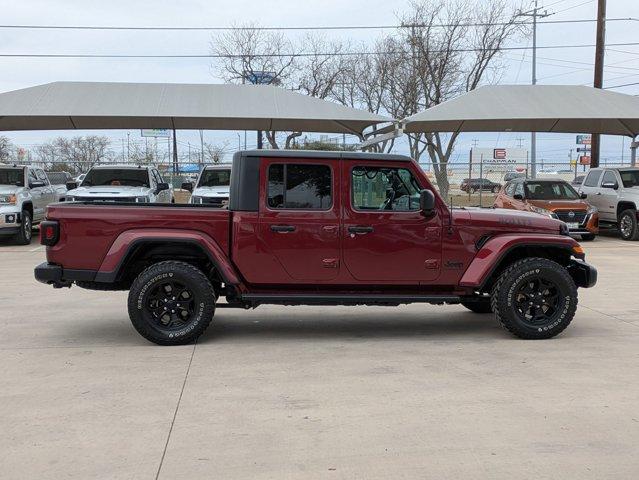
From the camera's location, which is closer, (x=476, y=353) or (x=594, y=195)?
(x=476, y=353)

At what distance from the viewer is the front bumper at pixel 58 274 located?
20.1ft

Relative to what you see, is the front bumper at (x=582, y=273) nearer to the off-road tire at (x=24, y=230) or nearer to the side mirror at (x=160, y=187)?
the side mirror at (x=160, y=187)

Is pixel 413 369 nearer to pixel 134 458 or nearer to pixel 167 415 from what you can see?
pixel 167 415

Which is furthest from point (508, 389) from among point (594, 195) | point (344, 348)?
point (594, 195)

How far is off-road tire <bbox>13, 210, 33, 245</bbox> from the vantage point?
15.6m

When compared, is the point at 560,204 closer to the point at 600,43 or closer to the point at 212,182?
the point at 212,182

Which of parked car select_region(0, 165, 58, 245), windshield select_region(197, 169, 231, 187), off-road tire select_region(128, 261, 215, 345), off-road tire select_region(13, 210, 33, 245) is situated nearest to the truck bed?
off-road tire select_region(128, 261, 215, 345)

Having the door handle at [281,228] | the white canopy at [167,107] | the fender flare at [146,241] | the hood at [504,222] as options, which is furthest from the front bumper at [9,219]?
the hood at [504,222]

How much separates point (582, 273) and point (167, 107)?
15.6m

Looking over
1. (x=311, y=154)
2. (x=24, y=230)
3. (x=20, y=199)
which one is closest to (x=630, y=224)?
(x=311, y=154)

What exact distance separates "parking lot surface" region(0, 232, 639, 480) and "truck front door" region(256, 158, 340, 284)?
29.5 inches

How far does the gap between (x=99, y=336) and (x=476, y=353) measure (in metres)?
3.84

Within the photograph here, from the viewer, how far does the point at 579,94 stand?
2108 cm

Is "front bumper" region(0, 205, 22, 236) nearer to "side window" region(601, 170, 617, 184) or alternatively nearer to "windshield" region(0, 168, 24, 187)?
"windshield" region(0, 168, 24, 187)
